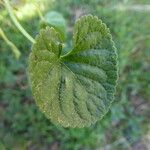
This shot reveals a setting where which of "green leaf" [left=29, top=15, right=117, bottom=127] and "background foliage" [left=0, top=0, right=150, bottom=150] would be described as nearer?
"green leaf" [left=29, top=15, right=117, bottom=127]

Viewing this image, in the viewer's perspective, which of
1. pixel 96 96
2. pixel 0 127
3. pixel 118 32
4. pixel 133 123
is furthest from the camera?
pixel 118 32

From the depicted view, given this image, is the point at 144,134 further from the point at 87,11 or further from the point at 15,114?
the point at 87,11

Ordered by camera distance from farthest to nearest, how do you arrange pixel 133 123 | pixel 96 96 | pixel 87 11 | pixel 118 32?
pixel 118 32 → pixel 133 123 → pixel 87 11 → pixel 96 96

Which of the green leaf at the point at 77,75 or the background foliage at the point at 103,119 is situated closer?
the green leaf at the point at 77,75

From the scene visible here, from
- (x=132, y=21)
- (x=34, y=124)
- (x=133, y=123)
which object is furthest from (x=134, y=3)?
(x=34, y=124)
